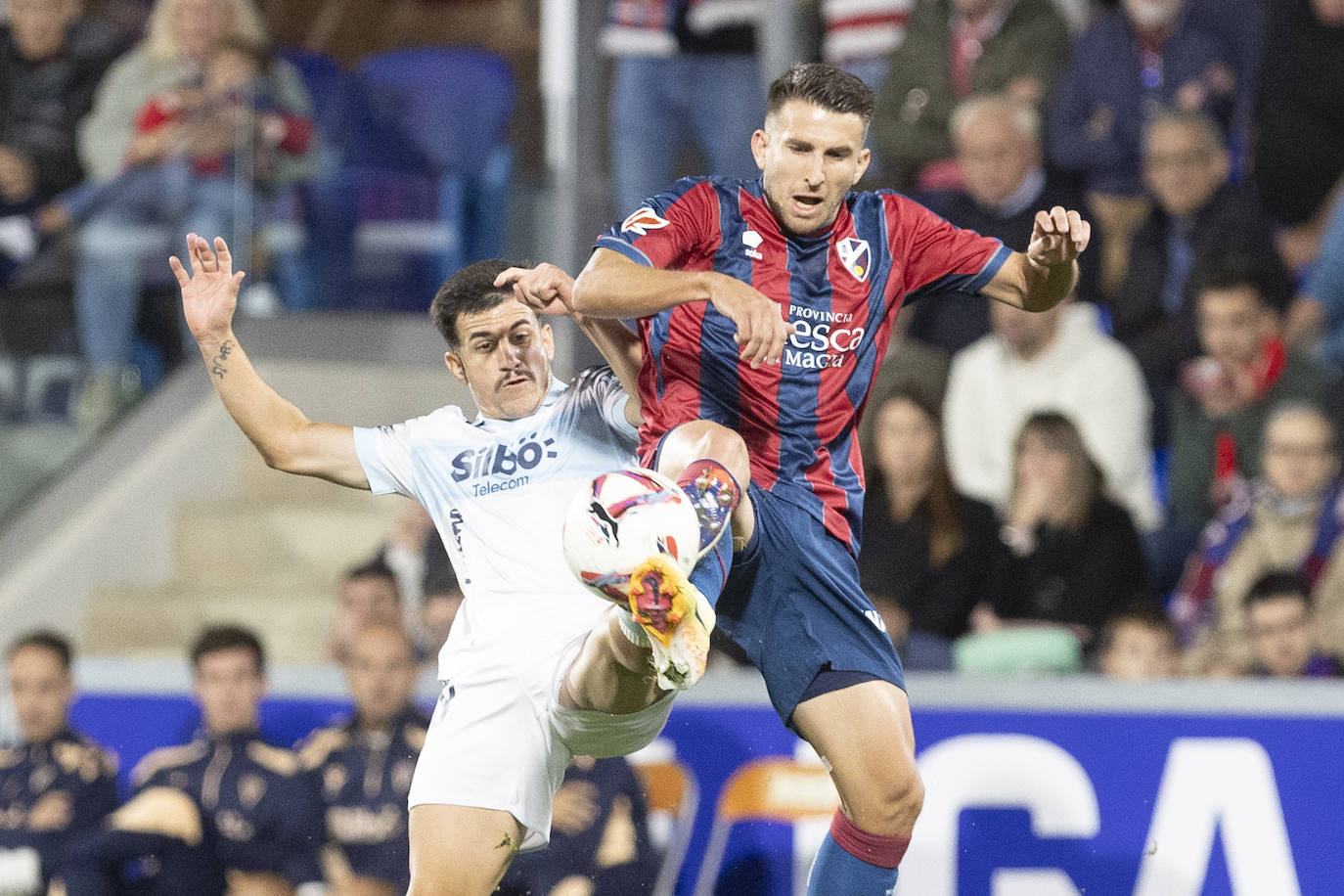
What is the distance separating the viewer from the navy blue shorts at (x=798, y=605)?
4609 millimetres

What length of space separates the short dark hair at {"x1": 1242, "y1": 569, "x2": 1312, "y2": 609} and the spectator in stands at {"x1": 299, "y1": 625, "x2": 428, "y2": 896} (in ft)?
9.61

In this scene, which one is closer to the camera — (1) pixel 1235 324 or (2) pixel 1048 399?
(1) pixel 1235 324

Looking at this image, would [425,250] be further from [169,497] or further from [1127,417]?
[1127,417]

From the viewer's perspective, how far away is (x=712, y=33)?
8305 millimetres

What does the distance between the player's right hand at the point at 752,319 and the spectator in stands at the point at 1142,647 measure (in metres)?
3.22

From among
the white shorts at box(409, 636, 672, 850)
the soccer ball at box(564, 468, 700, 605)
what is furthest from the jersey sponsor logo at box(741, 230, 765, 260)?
the white shorts at box(409, 636, 672, 850)

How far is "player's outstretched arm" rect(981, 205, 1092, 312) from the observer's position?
4.51 metres

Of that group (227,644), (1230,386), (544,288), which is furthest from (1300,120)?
(227,644)

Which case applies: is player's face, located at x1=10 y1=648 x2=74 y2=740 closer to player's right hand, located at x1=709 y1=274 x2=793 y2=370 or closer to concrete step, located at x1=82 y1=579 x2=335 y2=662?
concrete step, located at x1=82 y1=579 x2=335 y2=662

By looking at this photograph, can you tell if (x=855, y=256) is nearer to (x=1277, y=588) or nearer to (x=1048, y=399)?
(x=1277, y=588)

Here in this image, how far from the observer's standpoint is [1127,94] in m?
8.09

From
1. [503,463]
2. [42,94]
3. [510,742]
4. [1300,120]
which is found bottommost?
[510,742]

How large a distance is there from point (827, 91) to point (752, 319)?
707 millimetres

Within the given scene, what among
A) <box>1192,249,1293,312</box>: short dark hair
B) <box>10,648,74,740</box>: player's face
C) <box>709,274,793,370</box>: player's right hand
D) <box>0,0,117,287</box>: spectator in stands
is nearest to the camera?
<box>709,274,793,370</box>: player's right hand
